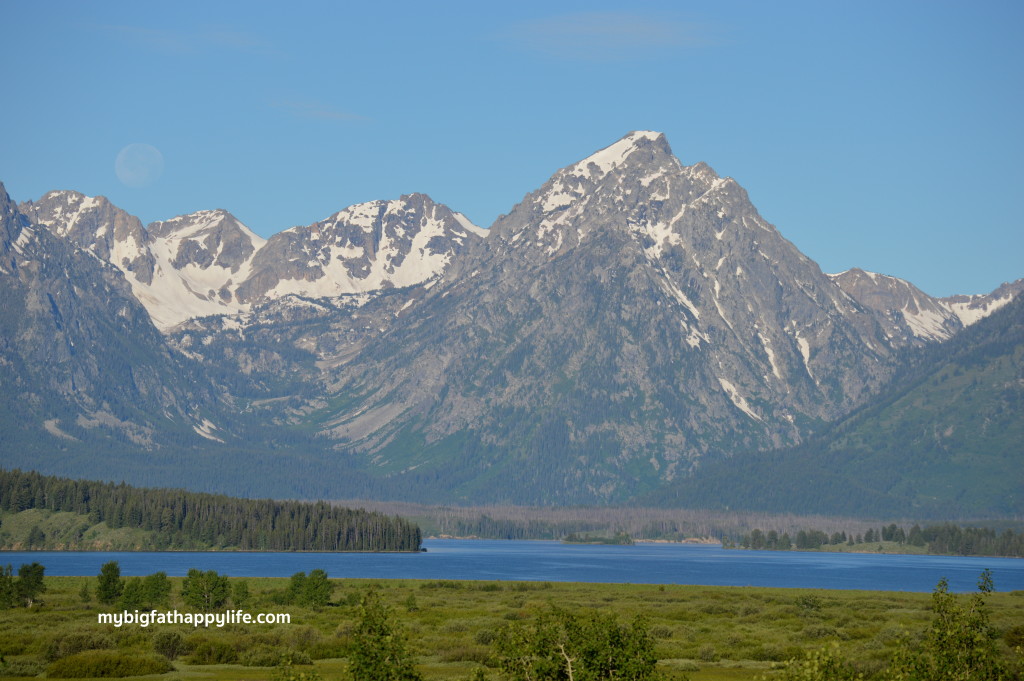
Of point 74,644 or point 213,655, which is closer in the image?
point 74,644

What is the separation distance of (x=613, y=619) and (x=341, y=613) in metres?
83.4

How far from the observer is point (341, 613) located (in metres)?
138

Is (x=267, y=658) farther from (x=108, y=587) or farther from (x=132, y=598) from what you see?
(x=108, y=587)

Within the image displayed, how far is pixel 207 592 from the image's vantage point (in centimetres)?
13362

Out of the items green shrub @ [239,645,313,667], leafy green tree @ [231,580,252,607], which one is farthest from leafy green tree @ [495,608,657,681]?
leafy green tree @ [231,580,252,607]

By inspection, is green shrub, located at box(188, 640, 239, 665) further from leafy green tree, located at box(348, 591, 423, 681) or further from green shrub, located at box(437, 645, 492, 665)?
leafy green tree, located at box(348, 591, 423, 681)

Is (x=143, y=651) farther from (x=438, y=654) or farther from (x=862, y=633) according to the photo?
(x=862, y=633)

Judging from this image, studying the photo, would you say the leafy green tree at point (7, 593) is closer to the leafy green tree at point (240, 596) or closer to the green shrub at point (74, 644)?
the leafy green tree at point (240, 596)

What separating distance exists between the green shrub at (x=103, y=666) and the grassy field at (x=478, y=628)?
1584 mm

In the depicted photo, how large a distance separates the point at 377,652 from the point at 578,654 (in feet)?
30.9

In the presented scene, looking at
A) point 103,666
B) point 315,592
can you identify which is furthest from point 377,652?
point 315,592

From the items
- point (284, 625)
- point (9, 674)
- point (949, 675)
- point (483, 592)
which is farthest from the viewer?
point (483, 592)

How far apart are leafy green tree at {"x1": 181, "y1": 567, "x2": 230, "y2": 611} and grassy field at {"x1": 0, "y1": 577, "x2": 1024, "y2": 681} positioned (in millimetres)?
3939

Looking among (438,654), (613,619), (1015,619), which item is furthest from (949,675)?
(1015,619)
